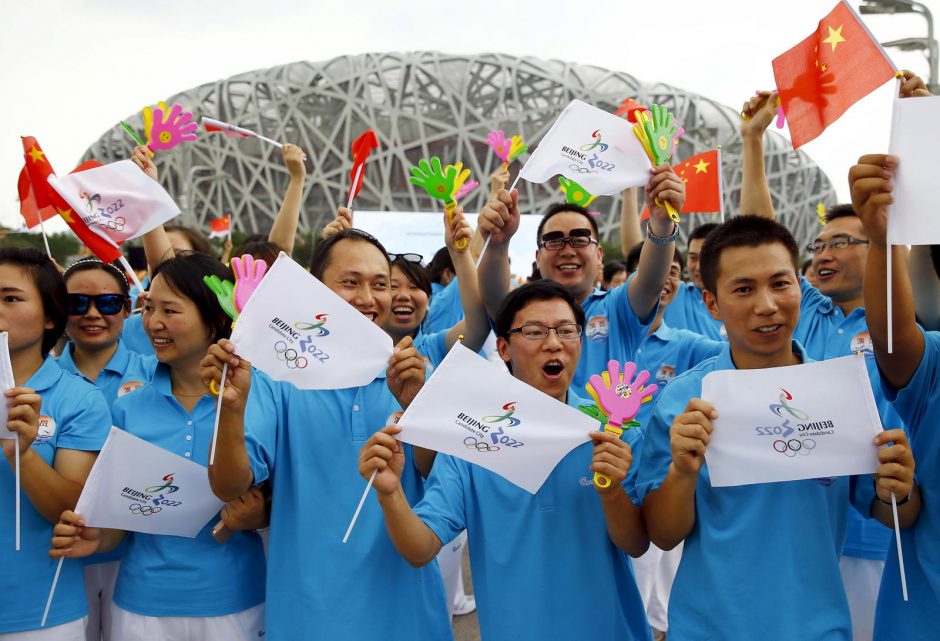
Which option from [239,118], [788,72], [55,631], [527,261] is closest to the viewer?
[55,631]

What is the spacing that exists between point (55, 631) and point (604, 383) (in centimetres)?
193

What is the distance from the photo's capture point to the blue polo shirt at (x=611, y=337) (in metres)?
3.29

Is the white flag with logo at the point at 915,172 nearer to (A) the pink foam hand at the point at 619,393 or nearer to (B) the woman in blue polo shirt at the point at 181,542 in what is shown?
(A) the pink foam hand at the point at 619,393

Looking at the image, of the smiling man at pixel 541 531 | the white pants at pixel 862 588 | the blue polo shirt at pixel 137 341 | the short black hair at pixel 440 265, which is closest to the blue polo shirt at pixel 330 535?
the smiling man at pixel 541 531

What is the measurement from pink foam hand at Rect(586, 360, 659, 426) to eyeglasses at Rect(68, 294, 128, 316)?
7.60 ft

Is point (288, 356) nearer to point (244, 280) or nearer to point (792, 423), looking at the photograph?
point (244, 280)

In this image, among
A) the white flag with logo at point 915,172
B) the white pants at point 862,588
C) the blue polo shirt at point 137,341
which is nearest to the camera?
the white flag with logo at point 915,172

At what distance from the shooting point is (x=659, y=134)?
2697 mm

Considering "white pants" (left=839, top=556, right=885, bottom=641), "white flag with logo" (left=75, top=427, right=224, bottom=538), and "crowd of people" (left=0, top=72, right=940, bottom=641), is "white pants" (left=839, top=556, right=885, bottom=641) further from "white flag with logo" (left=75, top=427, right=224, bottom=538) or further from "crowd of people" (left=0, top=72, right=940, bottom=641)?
"white flag with logo" (left=75, top=427, right=224, bottom=538)

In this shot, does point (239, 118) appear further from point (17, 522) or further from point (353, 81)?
point (17, 522)

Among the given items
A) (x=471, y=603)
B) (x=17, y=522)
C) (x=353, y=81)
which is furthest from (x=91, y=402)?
(x=353, y=81)

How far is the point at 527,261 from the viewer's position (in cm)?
1373

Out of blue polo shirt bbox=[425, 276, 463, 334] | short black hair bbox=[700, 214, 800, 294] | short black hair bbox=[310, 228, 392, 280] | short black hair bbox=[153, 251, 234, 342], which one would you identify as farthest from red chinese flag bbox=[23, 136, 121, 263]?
short black hair bbox=[700, 214, 800, 294]

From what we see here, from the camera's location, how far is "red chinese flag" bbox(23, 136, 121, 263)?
3363mm
